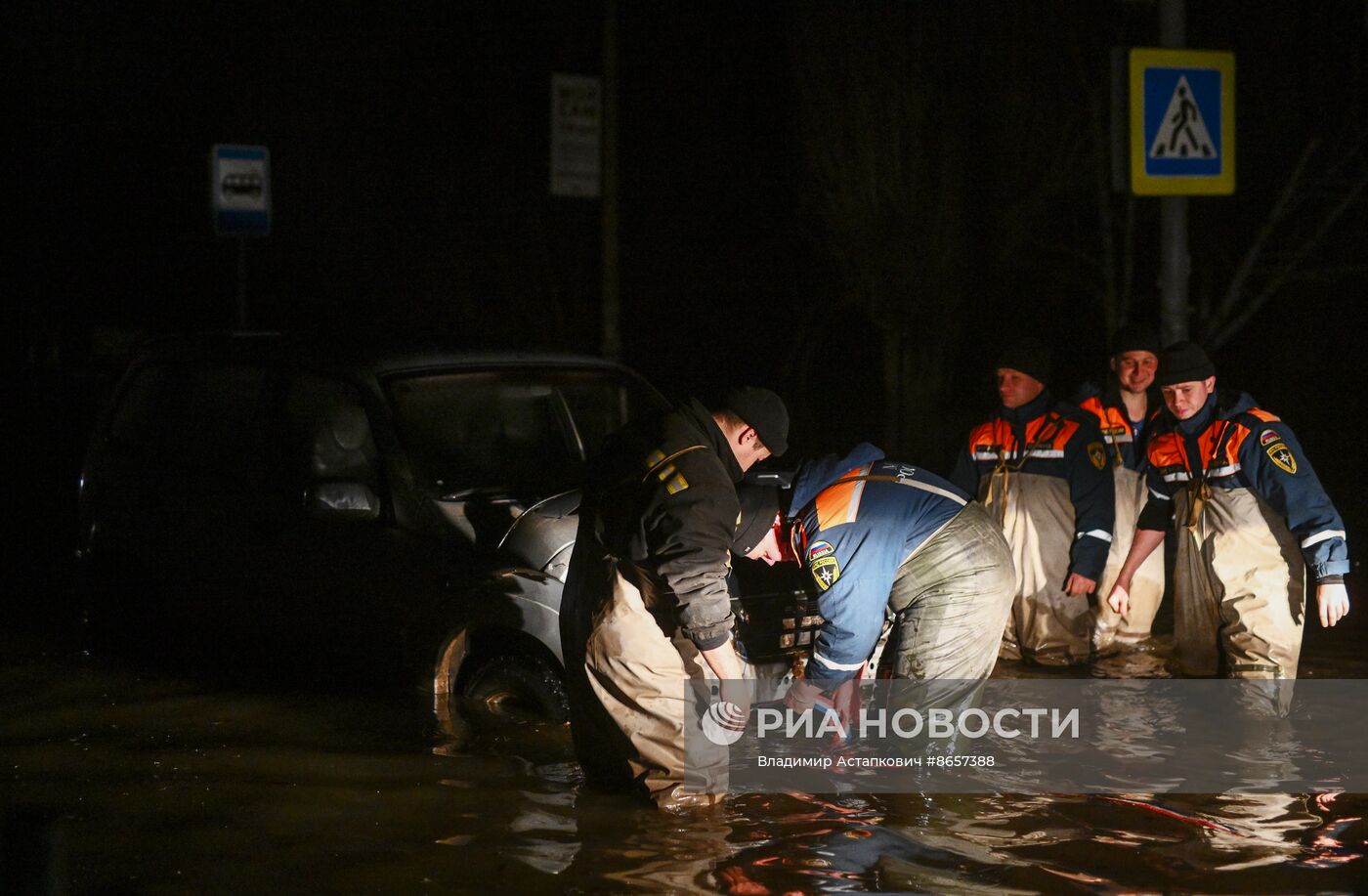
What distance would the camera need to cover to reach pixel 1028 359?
315 inches

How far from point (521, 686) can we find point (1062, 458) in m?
3.01

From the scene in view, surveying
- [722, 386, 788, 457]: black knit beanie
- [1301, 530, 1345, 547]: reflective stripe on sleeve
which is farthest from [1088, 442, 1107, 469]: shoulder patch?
[722, 386, 788, 457]: black knit beanie

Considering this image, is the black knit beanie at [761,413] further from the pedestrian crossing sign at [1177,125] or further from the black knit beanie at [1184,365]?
the pedestrian crossing sign at [1177,125]

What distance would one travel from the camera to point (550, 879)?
16.6 ft

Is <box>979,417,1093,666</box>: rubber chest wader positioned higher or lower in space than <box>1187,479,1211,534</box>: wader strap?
lower

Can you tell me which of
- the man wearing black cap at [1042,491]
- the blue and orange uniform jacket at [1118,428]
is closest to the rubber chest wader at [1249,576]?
the man wearing black cap at [1042,491]

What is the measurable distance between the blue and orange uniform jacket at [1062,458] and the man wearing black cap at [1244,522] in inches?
26.7

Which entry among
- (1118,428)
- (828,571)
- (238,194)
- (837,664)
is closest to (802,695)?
(837,664)

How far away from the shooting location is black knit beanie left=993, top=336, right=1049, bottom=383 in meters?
8.00

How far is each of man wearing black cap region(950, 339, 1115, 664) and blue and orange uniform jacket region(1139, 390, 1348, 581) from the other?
0.59 m

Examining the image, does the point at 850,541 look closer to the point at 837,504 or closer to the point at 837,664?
the point at 837,504

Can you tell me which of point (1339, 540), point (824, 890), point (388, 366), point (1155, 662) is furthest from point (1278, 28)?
point (824, 890)

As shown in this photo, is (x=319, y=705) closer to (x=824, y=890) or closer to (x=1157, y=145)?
(x=824, y=890)

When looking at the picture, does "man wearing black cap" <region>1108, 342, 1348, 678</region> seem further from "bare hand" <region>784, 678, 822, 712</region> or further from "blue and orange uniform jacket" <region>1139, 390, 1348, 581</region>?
"bare hand" <region>784, 678, 822, 712</region>
